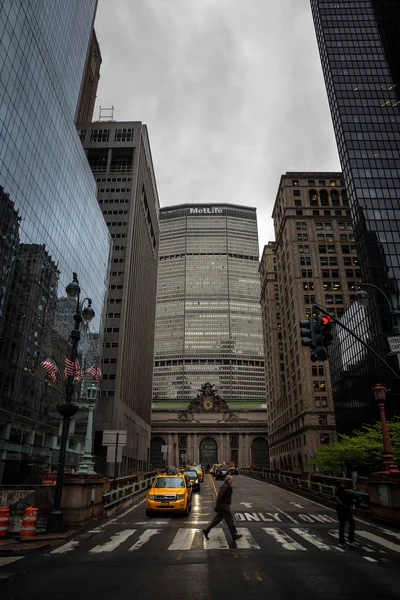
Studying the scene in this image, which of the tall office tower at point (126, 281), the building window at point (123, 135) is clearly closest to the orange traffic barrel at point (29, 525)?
the tall office tower at point (126, 281)

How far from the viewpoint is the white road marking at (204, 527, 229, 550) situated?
10852mm

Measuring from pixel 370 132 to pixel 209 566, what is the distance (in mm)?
76287

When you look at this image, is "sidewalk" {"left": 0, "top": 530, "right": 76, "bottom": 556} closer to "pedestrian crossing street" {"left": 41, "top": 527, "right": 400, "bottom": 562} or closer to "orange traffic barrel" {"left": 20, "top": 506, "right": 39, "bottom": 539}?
"orange traffic barrel" {"left": 20, "top": 506, "right": 39, "bottom": 539}

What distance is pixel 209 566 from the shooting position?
8695mm

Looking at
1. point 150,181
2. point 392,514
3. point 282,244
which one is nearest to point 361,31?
point 282,244

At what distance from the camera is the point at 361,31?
257 ft

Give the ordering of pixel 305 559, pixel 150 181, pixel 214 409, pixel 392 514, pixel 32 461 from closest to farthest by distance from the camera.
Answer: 1. pixel 305 559
2. pixel 392 514
3. pixel 32 461
4. pixel 150 181
5. pixel 214 409

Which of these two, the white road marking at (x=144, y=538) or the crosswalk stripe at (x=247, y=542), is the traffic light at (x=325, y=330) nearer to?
the crosswalk stripe at (x=247, y=542)

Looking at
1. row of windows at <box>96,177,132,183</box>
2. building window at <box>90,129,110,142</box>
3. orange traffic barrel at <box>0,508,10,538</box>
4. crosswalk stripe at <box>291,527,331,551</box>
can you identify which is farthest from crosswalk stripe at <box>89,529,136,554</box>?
building window at <box>90,129,110,142</box>

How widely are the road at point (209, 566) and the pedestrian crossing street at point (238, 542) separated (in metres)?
0.03

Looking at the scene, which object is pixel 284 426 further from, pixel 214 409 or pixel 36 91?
pixel 36 91

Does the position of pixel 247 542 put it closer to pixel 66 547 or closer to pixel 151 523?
pixel 66 547

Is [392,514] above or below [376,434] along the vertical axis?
below

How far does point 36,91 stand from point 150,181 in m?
67.2
